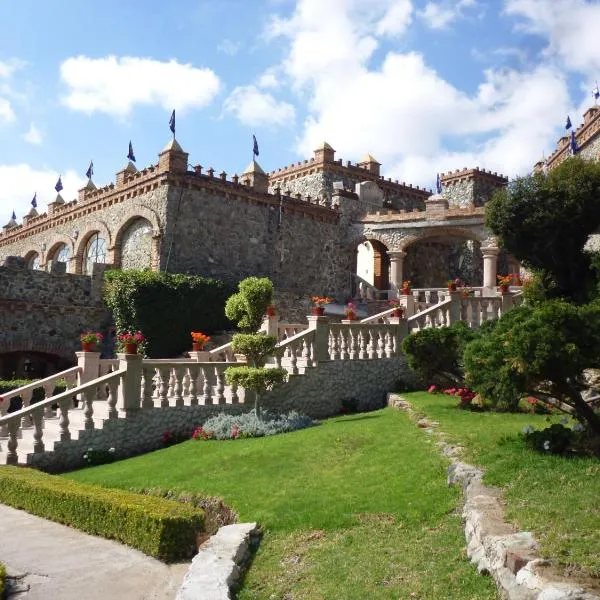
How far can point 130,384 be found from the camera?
13852mm

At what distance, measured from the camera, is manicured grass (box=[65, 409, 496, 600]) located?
636 centimetres

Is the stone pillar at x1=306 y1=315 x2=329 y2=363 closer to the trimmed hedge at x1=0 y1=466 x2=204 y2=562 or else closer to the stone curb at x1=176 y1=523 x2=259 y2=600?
the trimmed hedge at x1=0 y1=466 x2=204 y2=562

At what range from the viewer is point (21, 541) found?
336 inches

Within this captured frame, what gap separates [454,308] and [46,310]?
50.2 ft

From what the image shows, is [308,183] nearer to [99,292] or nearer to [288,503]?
[99,292]

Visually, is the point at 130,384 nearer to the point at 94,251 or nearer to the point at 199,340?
the point at 199,340

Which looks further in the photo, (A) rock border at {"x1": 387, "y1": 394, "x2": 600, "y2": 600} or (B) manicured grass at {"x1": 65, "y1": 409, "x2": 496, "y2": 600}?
(B) manicured grass at {"x1": 65, "y1": 409, "x2": 496, "y2": 600}

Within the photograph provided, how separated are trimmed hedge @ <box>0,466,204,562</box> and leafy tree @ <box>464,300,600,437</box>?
443 cm

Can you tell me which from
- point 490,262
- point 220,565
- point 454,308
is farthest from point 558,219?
point 220,565

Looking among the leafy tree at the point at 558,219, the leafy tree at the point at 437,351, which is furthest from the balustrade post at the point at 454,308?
the leafy tree at the point at 437,351

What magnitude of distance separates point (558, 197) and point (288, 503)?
13294mm

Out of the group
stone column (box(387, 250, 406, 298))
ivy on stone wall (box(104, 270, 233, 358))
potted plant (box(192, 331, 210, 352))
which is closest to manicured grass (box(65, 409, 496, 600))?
potted plant (box(192, 331, 210, 352))

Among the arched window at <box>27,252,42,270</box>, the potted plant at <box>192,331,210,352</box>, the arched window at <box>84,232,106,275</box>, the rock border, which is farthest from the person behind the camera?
the arched window at <box>27,252,42,270</box>

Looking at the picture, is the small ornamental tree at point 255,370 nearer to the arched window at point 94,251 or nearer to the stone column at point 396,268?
the stone column at point 396,268
